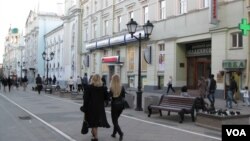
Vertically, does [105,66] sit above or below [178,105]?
above

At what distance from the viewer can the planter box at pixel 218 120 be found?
39.6ft

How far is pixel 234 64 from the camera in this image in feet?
83.0

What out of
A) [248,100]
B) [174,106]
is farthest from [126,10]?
[174,106]

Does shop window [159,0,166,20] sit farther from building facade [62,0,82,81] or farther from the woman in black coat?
building facade [62,0,82,81]

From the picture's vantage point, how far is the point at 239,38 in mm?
25766

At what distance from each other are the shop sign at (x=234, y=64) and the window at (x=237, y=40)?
114 centimetres

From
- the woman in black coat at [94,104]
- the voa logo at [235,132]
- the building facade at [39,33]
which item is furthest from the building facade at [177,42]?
the building facade at [39,33]

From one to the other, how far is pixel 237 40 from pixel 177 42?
23.5 feet

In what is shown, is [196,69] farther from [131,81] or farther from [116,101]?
[116,101]

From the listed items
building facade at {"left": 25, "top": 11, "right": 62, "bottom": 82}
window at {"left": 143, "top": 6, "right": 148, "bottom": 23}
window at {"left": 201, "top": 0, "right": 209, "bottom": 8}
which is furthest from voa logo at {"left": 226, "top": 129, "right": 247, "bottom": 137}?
building facade at {"left": 25, "top": 11, "right": 62, "bottom": 82}

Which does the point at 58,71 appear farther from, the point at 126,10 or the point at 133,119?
the point at 133,119

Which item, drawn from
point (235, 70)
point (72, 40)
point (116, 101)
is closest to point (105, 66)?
point (72, 40)

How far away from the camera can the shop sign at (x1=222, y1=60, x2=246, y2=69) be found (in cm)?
2478

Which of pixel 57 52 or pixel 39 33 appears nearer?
pixel 57 52
